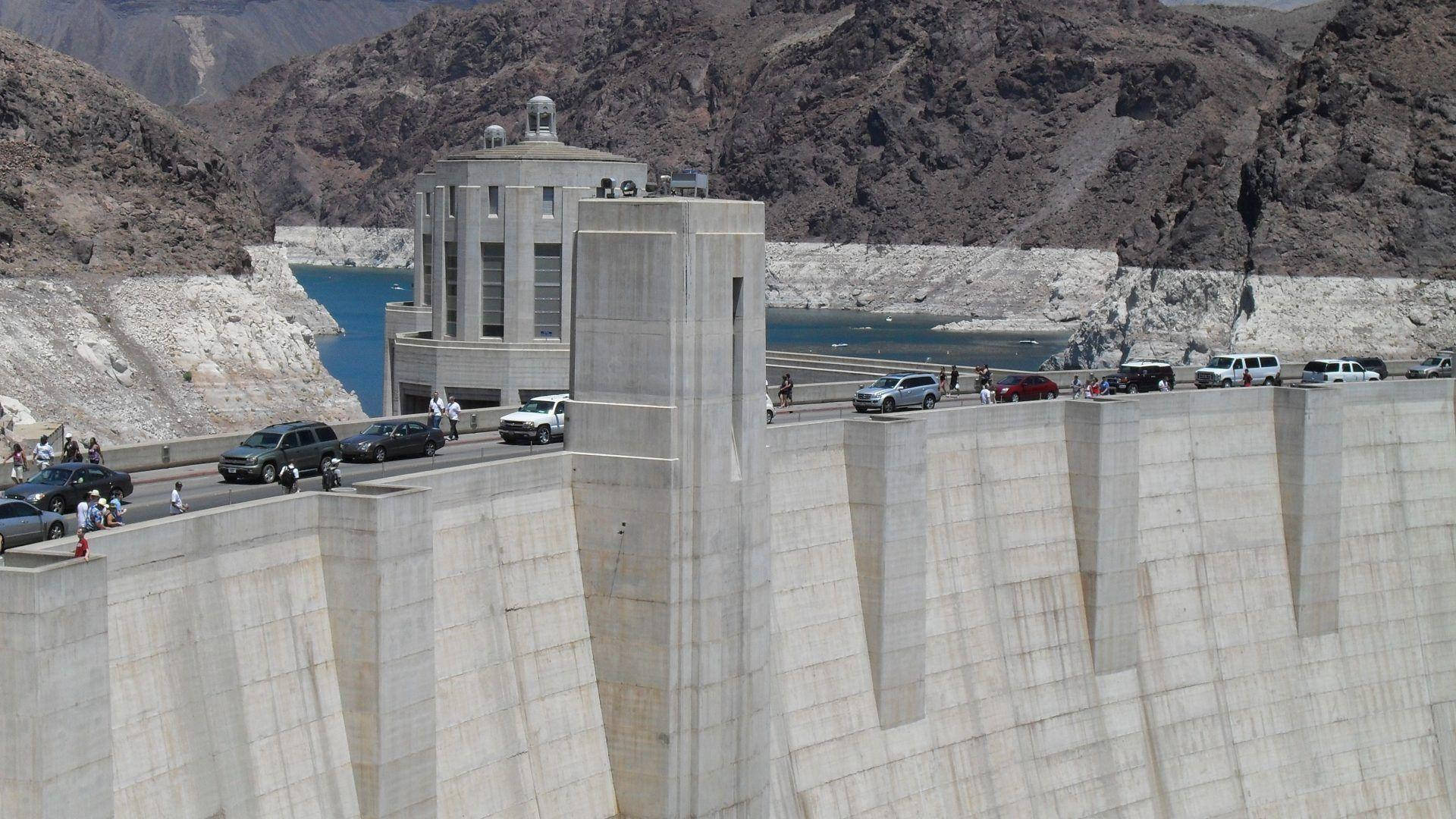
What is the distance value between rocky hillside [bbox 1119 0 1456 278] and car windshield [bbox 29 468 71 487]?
6098 inches

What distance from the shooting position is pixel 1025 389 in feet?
210

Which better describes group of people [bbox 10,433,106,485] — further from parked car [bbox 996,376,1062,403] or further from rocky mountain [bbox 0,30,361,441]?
rocky mountain [bbox 0,30,361,441]

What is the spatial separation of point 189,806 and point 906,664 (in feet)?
55.0

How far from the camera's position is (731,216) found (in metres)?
30.4

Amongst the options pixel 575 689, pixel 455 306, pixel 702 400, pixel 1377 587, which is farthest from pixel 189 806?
pixel 455 306

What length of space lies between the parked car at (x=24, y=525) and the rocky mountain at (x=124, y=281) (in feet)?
242

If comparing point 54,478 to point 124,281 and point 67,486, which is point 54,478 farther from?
point 124,281

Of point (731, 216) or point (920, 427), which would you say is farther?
point (920, 427)

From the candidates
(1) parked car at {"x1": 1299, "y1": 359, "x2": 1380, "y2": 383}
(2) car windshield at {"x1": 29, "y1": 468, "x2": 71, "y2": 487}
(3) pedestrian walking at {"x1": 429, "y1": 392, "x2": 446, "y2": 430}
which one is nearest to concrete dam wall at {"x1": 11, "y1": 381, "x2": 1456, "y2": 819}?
(2) car windshield at {"x1": 29, "y1": 468, "x2": 71, "y2": 487}

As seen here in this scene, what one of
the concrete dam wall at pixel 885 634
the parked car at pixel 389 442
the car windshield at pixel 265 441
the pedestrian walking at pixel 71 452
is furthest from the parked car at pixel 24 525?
the pedestrian walking at pixel 71 452


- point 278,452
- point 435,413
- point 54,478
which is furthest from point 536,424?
point 54,478

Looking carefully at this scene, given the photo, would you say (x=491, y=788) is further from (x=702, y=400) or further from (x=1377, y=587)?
(x=1377, y=587)

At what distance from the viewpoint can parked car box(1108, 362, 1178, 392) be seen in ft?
221

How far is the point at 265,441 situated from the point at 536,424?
30.7ft
